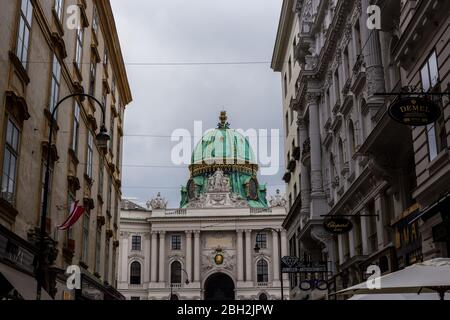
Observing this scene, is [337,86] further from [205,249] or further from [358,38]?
[205,249]

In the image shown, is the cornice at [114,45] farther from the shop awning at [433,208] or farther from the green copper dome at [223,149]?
the green copper dome at [223,149]

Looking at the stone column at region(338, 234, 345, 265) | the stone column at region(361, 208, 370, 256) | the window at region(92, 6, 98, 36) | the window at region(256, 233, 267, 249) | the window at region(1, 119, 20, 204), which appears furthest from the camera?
the window at region(256, 233, 267, 249)

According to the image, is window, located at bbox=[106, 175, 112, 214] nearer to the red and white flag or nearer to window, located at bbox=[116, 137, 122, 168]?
window, located at bbox=[116, 137, 122, 168]

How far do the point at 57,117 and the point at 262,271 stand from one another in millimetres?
63197

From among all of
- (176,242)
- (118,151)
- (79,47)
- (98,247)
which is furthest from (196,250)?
(79,47)

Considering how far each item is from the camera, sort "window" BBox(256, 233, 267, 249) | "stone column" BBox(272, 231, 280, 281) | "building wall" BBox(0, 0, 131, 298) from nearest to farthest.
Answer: "building wall" BBox(0, 0, 131, 298) < "stone column" BBox(272, 231, 280, 281) < "window" BBox(256, 233, 267, 249)

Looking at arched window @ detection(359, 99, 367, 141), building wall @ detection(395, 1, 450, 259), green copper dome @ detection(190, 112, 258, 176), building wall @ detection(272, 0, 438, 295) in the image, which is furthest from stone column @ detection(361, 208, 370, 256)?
green copper dome @ detection(190, 112, 258, 176)

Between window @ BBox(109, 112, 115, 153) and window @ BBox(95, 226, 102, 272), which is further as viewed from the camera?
window @ BBox(109, 112, 115, 153)

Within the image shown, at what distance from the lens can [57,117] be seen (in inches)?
1032

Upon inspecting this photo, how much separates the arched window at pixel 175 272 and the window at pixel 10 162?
67943 millimetres

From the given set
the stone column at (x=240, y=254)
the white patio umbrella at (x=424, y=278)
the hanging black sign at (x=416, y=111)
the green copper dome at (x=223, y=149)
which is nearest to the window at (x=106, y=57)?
the hanging black sign at (x=416, y=111)

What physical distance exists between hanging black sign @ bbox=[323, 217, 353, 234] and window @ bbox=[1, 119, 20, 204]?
12601 millimetres

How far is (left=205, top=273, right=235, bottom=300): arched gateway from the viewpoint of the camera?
283 ft
